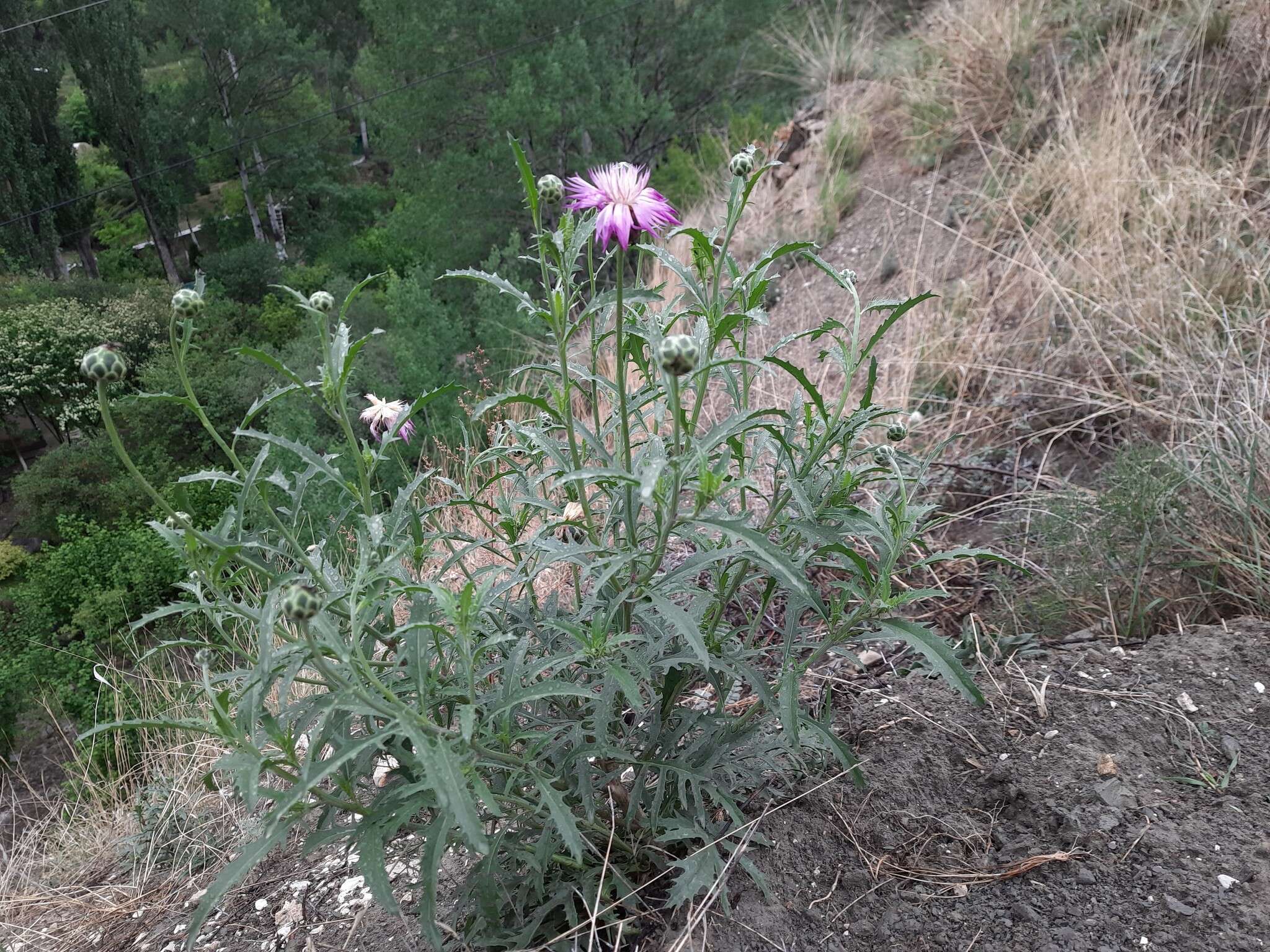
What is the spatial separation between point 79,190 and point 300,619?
19.3 meters

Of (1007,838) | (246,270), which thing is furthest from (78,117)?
(1007,838)

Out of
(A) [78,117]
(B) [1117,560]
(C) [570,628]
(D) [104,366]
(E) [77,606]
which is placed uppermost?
(A) [78,117]

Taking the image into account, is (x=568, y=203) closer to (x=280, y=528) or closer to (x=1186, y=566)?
(x=280, y=528)

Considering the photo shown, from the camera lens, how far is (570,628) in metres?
1.14

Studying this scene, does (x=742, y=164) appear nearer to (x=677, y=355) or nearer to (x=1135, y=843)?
(x=677, y=355)

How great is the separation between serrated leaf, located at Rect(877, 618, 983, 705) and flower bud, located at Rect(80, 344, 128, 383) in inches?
40.4

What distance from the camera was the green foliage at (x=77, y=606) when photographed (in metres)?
7.79

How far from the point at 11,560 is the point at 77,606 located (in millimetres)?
2905

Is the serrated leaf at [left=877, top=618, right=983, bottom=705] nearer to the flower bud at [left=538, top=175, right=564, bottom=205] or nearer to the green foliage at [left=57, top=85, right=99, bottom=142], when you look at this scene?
the flower bud at [left=538, top=175, right=564, bottom=205]

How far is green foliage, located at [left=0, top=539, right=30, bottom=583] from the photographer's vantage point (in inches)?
441

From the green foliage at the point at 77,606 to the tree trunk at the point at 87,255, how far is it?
865 centimetres

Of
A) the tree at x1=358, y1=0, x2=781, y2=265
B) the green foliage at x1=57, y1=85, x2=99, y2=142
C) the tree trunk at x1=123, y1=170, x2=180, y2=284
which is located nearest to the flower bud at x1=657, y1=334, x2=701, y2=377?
the tree at x1=358, y1=0, x2=781, y2=265

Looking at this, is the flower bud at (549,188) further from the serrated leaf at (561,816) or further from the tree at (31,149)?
the tree at (31,149)

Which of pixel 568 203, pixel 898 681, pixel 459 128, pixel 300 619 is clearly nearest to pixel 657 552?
pixel 300 619
